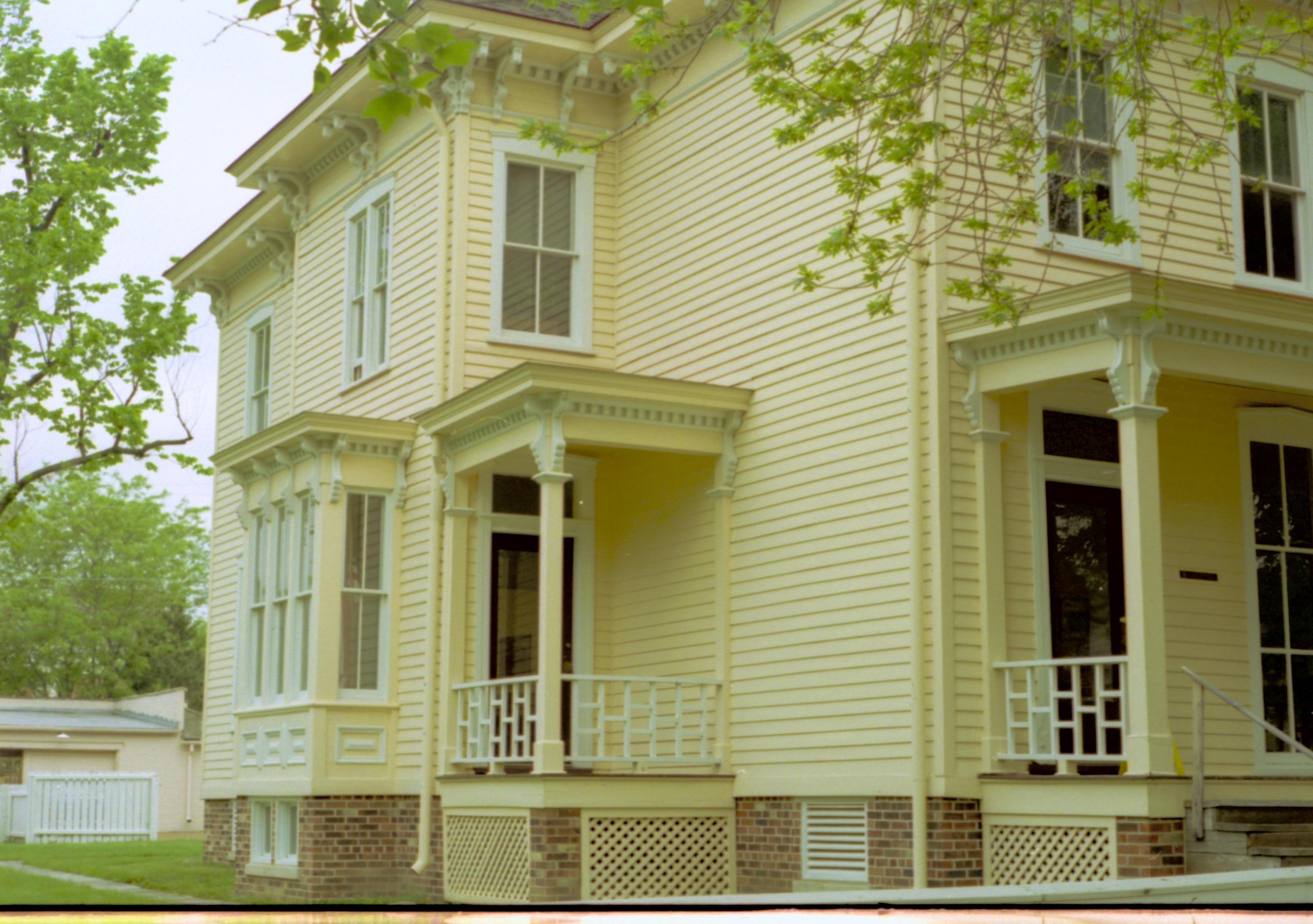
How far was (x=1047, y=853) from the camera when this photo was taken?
31.9 ft

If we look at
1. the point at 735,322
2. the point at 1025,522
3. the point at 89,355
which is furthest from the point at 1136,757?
the point at 89,355

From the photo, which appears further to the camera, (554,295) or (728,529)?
(554,295)

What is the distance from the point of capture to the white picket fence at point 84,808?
101ft

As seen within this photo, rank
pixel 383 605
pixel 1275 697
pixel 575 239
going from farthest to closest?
pixel 575 239, pixel 383 605, pixel 1275 697

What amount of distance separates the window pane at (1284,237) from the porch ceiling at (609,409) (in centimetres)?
475

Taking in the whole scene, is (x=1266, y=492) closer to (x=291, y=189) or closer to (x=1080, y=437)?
(x=1080, y=437)

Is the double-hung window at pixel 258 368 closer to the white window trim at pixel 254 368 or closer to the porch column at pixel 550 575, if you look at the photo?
the white window trim at pixel 254 368

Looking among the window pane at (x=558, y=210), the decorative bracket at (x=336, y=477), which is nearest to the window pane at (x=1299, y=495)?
the window pane at (x=558, y=210)

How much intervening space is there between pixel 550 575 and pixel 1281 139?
7479 millimetres

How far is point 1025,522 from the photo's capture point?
435 inches

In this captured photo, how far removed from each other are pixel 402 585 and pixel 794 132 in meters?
8.10

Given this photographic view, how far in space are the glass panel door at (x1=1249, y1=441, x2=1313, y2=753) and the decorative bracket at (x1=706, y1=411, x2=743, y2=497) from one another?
4252mm

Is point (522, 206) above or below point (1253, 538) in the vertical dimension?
above

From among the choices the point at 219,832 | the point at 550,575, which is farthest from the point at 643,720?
the point at 219,832
